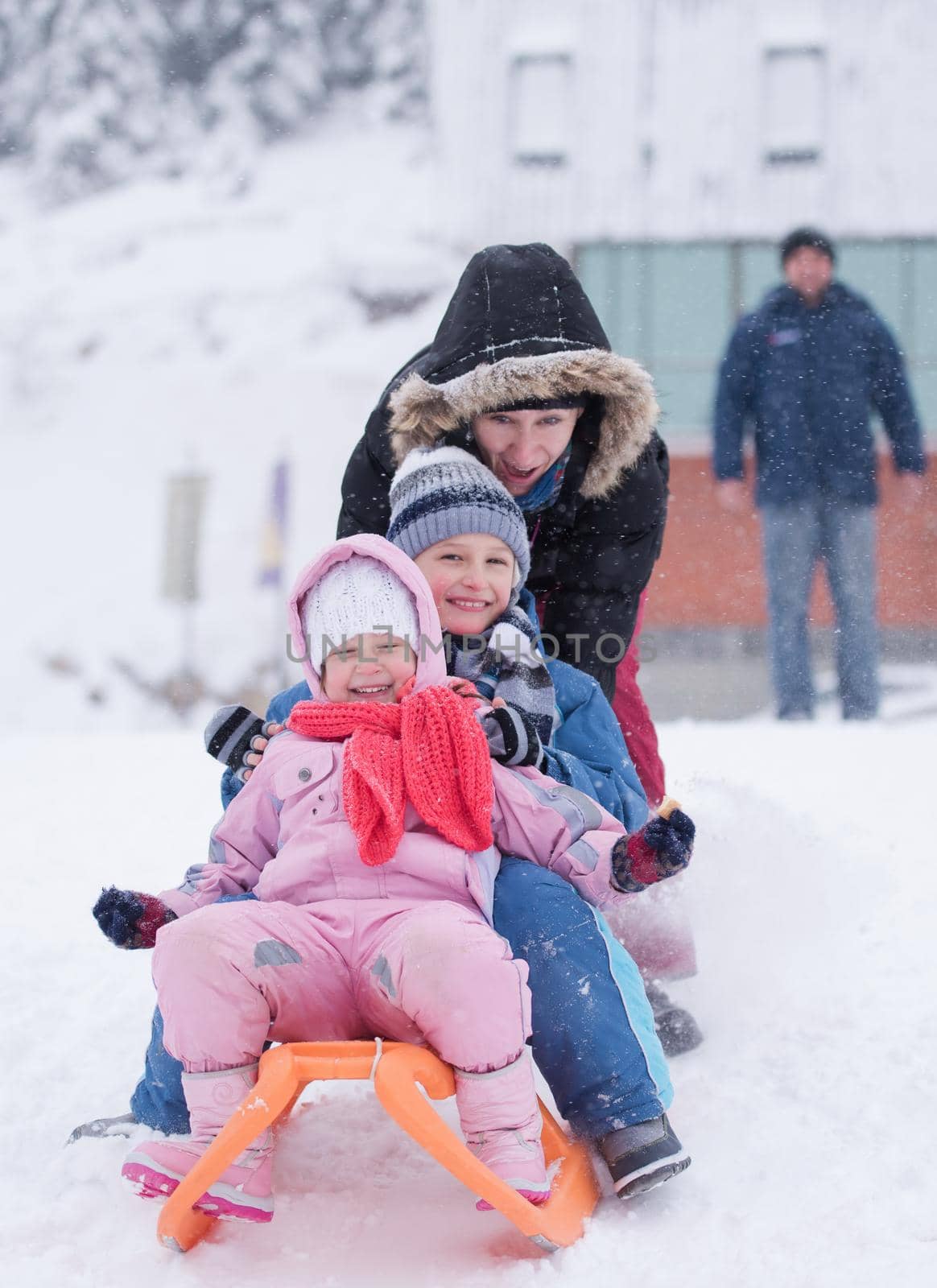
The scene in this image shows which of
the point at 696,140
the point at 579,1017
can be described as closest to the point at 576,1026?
the point at 579,1017

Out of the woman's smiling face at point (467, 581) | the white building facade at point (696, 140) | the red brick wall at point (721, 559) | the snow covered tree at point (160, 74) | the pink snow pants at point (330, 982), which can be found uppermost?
the snow covered tree at point (160, 74)

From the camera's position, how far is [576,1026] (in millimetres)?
1162

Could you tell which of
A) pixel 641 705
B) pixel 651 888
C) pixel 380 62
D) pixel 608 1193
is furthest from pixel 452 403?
pixel 380 62

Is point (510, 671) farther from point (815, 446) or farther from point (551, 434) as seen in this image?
point (815, 446)

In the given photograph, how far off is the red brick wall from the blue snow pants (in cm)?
583

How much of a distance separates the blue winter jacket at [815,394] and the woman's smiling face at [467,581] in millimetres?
2221

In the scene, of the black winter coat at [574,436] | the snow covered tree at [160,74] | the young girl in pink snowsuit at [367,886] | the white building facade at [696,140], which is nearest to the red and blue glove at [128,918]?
the young girl in pink snowsuit at [367,886]

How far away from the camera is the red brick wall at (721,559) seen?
284 inches

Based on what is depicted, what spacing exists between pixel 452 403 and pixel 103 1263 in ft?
3.62

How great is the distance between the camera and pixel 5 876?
2.32 meters

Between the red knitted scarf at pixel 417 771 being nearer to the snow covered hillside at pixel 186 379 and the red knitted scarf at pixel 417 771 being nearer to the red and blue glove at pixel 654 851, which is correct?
the red and blue glove at pixel 654 851

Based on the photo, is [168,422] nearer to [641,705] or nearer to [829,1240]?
[641,705]

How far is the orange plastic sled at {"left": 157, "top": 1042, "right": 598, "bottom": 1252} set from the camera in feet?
3.24

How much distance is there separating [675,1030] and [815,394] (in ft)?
8.70
